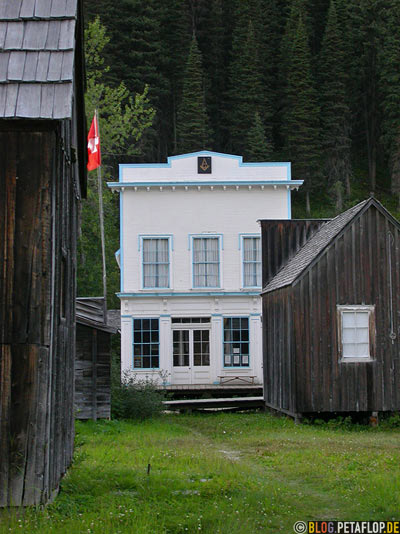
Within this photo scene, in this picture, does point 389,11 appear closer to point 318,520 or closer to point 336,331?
point 336,331

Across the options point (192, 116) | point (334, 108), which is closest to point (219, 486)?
point (192, 116)

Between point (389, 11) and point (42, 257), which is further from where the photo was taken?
point (389, 11)

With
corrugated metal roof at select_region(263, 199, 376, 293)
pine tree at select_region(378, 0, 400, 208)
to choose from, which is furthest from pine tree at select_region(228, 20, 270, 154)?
corrugated metal roof at select_region(263, 199, 376, 293)

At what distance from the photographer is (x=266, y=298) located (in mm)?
23625

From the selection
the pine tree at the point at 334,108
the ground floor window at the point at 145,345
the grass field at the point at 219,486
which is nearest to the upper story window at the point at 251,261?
the ground floor window at the point at 145,345

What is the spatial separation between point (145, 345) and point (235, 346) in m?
3.43

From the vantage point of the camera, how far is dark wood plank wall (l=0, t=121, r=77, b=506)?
7.78 metres

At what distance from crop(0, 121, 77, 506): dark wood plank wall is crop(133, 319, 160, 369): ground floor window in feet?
66.6

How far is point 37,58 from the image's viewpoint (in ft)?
25.8

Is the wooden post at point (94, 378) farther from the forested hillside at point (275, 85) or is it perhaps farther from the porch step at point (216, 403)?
the forested hillside at point (275, 85)

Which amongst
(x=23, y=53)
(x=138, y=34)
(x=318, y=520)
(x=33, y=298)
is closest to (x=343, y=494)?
(x=318, y=520)

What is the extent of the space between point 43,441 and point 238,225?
22300mm

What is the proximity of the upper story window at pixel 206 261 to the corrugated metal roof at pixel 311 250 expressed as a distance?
557cm

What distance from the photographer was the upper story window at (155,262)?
2930 cm
